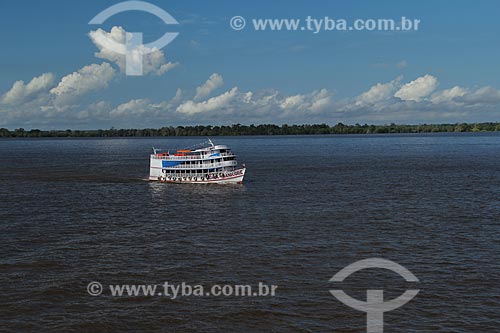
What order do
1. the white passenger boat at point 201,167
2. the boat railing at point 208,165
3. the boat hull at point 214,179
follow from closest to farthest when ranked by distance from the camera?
the boat hull at point 214,179 < the white passenger boat at point 201,167 < the boat railing at point 208,165

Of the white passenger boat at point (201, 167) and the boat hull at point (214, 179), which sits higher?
the white passenger boat at point (201, 167)

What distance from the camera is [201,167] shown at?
9112 centimetres

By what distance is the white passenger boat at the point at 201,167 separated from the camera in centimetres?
8988

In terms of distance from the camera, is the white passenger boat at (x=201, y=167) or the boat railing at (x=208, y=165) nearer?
the white passenger boat at (x=201, y=167)

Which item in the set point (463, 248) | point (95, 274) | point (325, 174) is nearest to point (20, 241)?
point (95, 274)

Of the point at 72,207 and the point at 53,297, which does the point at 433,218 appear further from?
the point at 72,207

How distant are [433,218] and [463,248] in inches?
533

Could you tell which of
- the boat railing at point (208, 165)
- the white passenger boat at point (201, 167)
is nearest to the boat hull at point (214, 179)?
the white passenger boat at point (201, 167)

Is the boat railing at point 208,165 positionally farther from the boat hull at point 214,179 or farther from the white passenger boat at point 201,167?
the boat hull at point 214,179

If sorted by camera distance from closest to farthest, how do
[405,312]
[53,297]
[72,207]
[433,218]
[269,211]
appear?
[405,312]
[53,297]
[433,218]
[269,211]
[72,207]

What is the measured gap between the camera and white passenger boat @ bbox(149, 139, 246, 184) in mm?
89875

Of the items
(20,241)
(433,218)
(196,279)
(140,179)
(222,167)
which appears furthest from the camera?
(140,179)

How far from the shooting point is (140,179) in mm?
101250

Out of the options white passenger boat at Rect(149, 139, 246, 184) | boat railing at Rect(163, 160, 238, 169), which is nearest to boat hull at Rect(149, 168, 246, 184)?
white passenger boat at Rect(149, 139, 246, 184)
